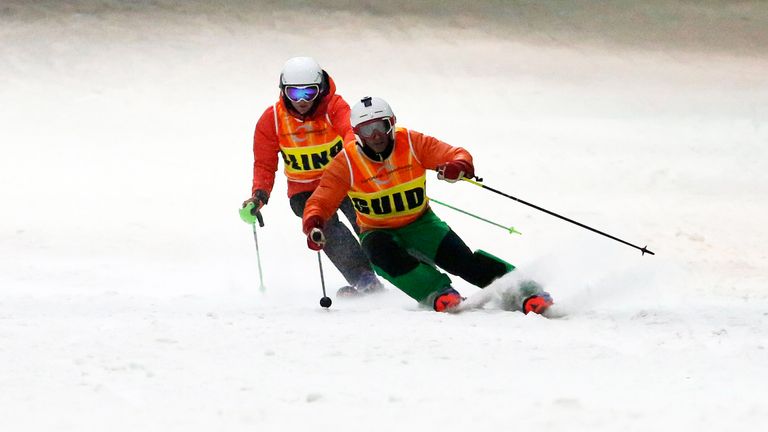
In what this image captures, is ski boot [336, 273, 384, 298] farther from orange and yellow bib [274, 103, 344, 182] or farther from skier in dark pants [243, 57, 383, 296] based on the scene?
orange and yellow bib [274, 103, 344, 182]

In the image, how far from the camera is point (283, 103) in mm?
6449

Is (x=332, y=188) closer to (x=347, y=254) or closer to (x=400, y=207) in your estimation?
(x=400, y=207)

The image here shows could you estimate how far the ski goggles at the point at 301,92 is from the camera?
20.7 feet

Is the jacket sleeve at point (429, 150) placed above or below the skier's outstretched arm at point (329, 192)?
above

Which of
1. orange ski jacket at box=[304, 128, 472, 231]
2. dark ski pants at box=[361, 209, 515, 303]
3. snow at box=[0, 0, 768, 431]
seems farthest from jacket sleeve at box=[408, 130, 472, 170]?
snow at box=[0, 0, 768, 431]

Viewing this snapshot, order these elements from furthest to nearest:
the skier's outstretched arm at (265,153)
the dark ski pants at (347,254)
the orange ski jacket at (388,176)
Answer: the skier's outstretched arm at (265,153) → the dark ski pants at (347,254) → the orange ski jacket at (388,176)

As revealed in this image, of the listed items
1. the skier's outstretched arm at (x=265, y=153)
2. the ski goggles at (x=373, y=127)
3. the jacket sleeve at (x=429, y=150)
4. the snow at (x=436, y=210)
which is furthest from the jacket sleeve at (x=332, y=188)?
the skier's outstretched arm at (x=265, y=153)

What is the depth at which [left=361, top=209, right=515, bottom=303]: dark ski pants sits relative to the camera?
547cm

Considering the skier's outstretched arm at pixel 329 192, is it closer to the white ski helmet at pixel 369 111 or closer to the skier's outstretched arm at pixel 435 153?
the white ski helmet at pixel 369 111

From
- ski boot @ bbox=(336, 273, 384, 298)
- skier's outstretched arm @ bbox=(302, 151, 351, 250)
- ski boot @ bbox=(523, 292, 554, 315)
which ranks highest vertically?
skier's outstretched arm @ bbox=(302, 151, 351, 250)

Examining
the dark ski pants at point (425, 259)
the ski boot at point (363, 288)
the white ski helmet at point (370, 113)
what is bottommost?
the ski boot at point (363, 288)

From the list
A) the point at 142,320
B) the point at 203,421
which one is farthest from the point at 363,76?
the point at 203,421

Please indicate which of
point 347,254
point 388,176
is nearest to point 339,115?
point 347,254

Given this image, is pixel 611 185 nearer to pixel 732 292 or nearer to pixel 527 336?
pixel 732 292
